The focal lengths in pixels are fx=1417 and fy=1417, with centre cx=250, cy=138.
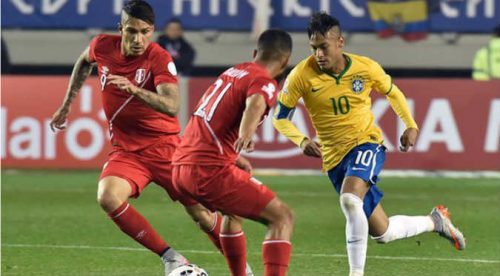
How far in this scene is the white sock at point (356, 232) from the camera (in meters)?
9.56

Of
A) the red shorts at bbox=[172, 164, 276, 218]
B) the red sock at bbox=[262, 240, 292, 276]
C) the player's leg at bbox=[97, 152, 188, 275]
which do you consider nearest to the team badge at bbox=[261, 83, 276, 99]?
the red shorts at bbox=[172, 164, 276, 218]

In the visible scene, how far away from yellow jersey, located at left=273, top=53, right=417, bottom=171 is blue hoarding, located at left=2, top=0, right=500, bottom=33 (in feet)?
39.5

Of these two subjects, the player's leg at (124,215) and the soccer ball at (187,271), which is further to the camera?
the player's leg at (124,215)

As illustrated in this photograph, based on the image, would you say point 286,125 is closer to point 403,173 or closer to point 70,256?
point 70,256

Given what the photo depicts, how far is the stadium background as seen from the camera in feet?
46.1

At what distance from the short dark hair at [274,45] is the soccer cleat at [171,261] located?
1.78 metres

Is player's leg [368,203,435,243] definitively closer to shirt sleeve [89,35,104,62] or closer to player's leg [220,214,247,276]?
player's leg [220,214,247,276]

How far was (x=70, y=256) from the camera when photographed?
11469mm

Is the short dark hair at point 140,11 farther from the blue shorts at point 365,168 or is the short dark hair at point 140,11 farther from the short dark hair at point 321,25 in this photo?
the blue shorts at point 365,168

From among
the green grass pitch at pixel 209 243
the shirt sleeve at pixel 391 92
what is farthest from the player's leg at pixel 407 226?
the shirt sleeve at pixel 391 92

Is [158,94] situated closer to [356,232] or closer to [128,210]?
[128,210]

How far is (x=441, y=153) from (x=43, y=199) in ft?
17.9

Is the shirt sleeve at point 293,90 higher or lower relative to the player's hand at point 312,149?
higher

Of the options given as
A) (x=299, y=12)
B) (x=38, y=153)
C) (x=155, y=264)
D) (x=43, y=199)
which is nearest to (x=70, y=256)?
(x=155, y=264)
